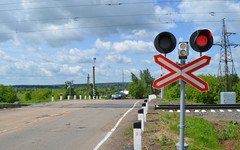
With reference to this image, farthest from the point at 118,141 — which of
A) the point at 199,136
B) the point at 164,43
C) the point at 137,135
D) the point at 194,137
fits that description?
the point at 164,43

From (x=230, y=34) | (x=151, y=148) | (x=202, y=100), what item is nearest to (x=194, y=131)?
(x=151, y=148)

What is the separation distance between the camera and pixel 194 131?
A: 8883 mm

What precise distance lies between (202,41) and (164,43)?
2.21 ft

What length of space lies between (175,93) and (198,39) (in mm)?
→ 78037

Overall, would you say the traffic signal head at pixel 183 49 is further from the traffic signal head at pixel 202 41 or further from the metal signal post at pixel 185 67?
the traffic signal head at pixel 202 41

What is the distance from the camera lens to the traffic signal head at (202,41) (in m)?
4.37

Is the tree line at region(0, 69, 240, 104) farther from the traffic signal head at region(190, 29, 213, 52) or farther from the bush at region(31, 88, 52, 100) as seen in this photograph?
the traffic signal head at region(190, 29, 213, 52)

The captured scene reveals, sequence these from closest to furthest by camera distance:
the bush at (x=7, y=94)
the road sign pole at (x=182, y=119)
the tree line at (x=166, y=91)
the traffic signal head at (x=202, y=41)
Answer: the road sign pole at (x=182, y=119)
the traffic signal head at (x=202, y=41)
the tree line at (x=166, y=91)
the bush at (x=7, y=94)

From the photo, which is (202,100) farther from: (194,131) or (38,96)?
(38,96)

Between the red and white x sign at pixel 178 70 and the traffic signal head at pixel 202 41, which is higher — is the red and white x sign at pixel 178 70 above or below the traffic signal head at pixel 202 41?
below

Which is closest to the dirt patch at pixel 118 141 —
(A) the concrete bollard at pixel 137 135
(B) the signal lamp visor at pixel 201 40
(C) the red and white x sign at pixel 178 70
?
(A) the concrete bollard at pixel 137 135

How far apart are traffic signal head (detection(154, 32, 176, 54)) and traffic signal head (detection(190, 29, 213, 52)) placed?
0.38 m

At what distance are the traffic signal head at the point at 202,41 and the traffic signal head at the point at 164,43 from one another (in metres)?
0.38

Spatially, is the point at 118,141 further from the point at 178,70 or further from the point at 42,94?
the point at 42,94
